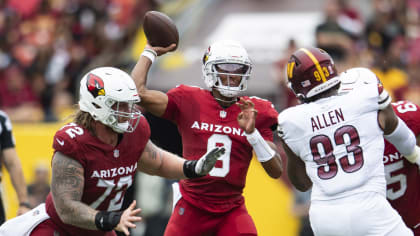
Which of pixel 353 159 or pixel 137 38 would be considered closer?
pixel 353 159

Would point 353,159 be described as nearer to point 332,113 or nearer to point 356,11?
point 332,113

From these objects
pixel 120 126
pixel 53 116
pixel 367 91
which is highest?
pixel 367 91

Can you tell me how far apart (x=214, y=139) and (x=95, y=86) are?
105 cm

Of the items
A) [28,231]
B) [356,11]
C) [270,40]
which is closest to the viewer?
[28,231]

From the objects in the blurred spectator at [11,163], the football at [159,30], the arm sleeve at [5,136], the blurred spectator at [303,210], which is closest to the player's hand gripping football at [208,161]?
the football at [159,30]

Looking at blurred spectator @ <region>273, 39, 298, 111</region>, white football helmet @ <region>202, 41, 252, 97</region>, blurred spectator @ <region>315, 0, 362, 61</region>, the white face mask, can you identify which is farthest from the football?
blurred spectator @ <region>315, 0, 362, 61</region>

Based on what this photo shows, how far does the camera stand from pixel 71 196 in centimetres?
468

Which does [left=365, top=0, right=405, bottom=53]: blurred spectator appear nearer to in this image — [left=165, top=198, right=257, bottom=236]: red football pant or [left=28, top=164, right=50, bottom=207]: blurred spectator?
[left=28, top=164, right=50, bottom=207]: blurred spectator

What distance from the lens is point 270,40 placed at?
39.1 feet

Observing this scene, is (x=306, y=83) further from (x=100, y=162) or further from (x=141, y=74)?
(x=100, y=162)

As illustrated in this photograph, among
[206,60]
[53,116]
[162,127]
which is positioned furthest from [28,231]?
[53,116]

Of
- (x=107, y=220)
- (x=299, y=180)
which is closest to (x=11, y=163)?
(x=107, y=220)

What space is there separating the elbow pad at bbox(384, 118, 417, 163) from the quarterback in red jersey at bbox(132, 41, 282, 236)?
865mm

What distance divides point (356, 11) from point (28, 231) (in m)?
7.08
